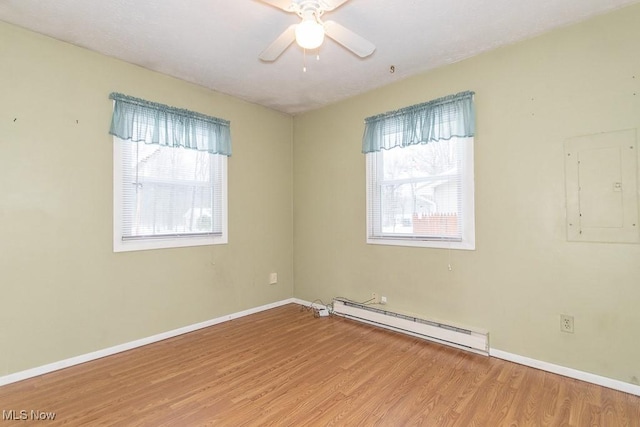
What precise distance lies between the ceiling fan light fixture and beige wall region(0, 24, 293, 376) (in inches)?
77.2

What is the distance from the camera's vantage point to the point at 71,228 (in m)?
2.56

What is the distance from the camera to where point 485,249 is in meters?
2.72

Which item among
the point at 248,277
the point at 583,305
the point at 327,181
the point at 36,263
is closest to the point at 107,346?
the point at 36,263

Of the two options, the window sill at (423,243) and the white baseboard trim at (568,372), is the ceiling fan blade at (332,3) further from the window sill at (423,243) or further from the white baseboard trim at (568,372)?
the white baseboard trim at (568,372)

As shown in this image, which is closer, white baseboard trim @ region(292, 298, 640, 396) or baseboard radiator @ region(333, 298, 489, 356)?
white baseboard trim @ region(292, 298, 640, 396)

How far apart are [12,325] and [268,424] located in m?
2.06

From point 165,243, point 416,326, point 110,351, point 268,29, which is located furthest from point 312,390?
point 268,29

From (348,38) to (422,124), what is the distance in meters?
1.37

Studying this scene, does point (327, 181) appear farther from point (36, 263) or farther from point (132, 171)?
point (36, 263)

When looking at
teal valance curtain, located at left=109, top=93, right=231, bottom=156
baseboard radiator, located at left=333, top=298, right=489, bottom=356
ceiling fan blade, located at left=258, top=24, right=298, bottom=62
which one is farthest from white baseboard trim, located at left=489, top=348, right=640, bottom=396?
teal valance curtain, located at left=109, top=93, right=231, bottom=156

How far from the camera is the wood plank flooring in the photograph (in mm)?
1867

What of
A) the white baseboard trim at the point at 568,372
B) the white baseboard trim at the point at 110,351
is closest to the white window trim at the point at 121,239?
the white baseboard trim at the point at 110,351

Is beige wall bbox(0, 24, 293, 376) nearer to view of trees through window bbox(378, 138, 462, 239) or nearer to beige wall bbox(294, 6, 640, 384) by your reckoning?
view of trees through window bbox(378, 138, 462, 239)

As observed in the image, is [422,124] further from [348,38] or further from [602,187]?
[602,187]
